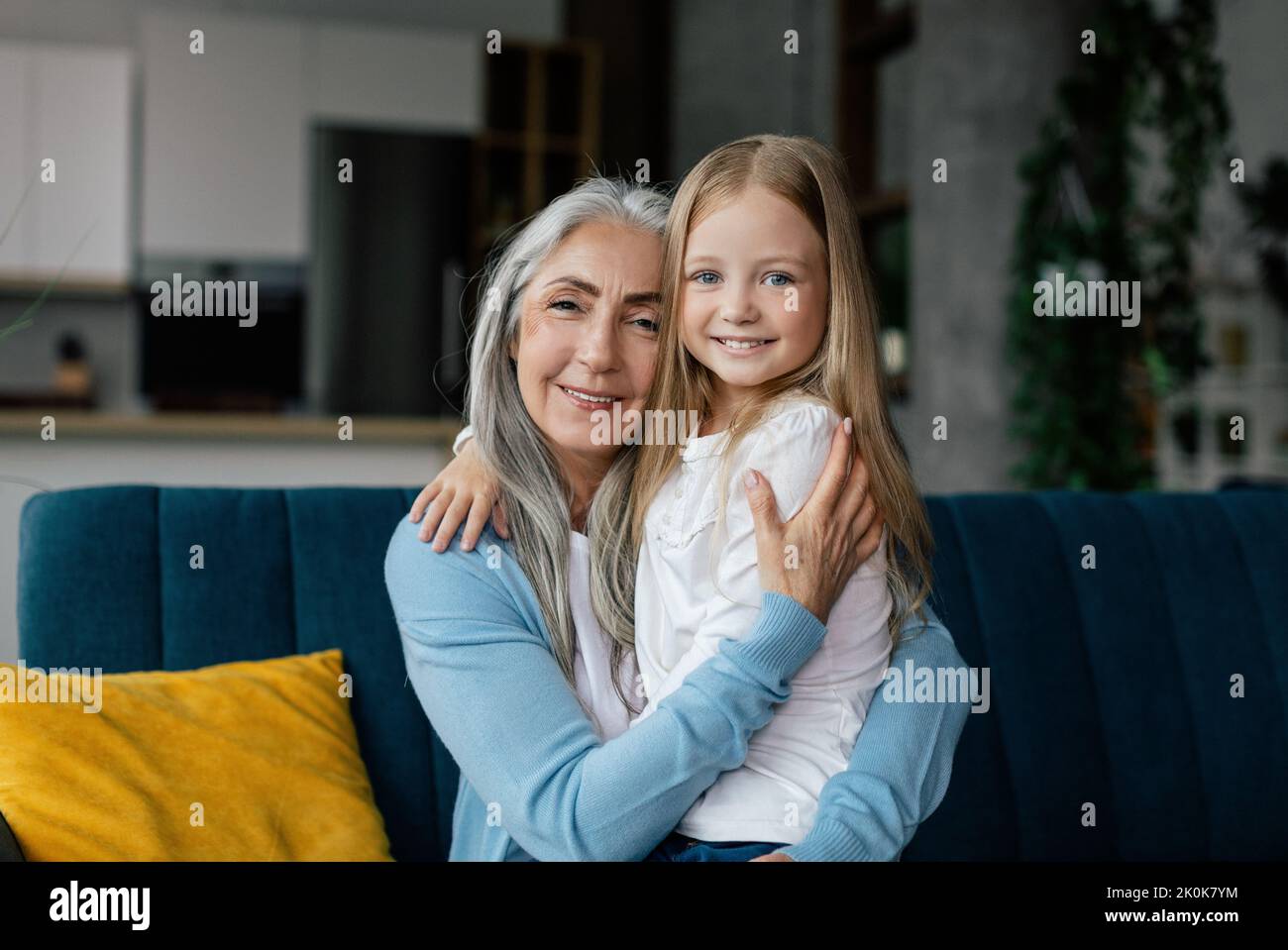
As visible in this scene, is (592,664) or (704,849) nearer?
(704,849)

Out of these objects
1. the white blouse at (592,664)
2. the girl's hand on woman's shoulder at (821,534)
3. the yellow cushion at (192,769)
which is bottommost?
the yellow cushion at (192,769)

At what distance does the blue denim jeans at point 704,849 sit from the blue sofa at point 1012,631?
25.0 inches

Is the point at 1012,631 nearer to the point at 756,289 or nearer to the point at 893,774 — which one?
the point at 893,774

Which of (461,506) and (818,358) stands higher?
(818,358)

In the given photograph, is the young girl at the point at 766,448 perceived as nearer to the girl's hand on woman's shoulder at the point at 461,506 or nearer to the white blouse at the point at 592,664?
the white blouse at the point at 592,664

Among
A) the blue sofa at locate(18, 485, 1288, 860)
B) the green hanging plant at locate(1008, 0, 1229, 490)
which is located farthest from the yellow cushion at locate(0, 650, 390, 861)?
the green hanging plant at locate(1008, 0, 1229, 490)

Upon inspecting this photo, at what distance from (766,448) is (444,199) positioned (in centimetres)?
467

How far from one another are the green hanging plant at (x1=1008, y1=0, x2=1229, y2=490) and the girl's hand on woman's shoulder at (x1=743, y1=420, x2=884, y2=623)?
8.01 ft

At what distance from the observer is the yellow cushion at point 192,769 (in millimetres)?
1339

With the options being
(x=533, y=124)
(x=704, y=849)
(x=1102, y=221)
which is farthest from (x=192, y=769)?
(x=533, y=124)

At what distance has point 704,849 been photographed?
111 cm

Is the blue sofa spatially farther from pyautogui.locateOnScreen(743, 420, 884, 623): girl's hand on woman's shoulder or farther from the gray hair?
pyautogui.locateOnScreen(743, 420, 884, 623): girl's hand on woman's shoulder

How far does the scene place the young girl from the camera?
1.11 meters

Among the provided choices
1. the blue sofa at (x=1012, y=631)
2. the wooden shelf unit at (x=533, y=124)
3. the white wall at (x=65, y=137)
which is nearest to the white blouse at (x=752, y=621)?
the blue sofa at (x=1012, y=631)
